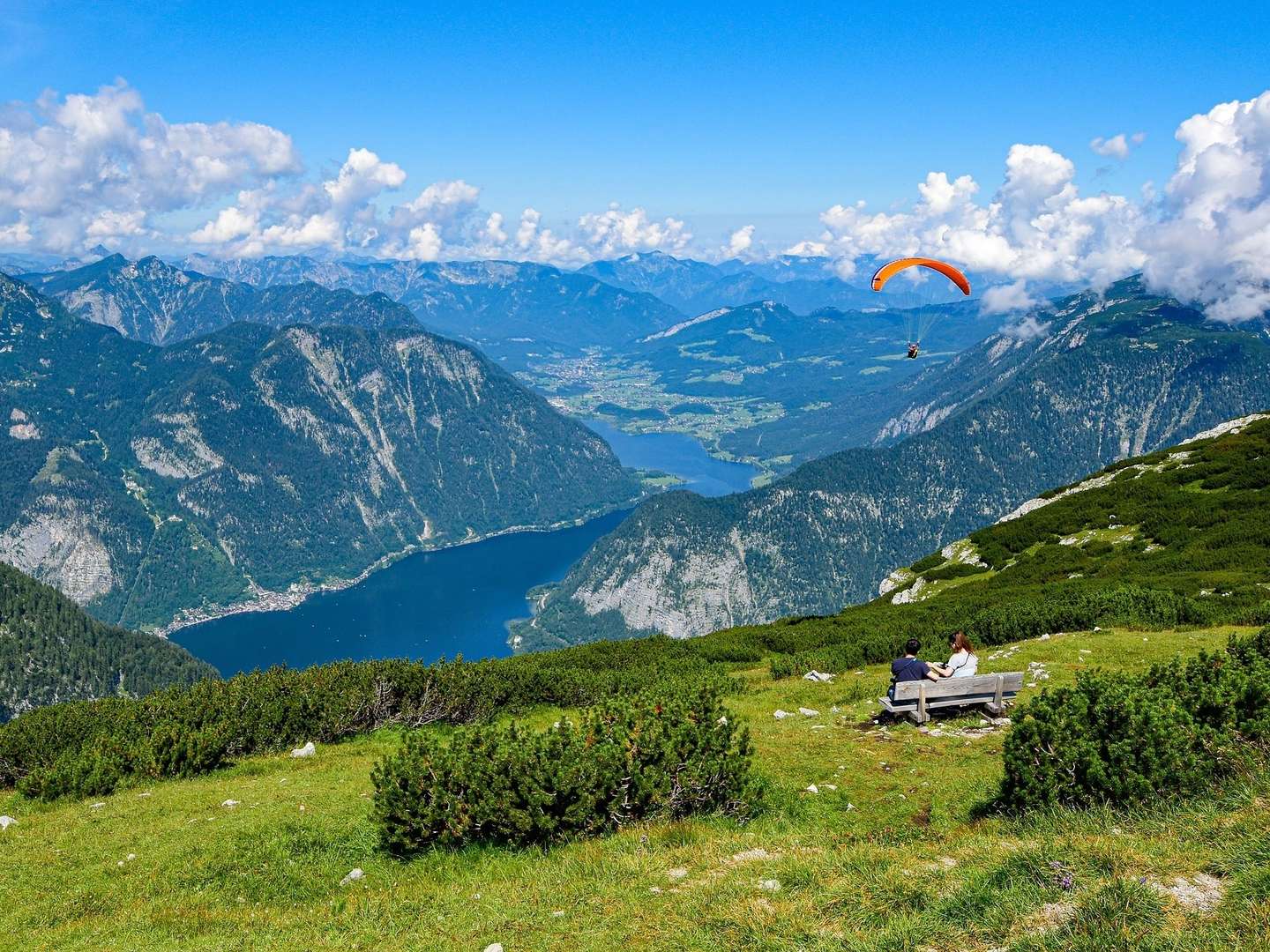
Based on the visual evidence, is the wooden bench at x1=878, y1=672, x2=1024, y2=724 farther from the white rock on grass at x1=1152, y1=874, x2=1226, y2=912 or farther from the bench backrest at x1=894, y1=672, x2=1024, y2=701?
the white rock on grass at x1=1152, y1=874, x2=1226, y2=912

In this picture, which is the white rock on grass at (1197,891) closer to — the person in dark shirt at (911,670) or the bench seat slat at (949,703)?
the bench seat slat at (949,703)

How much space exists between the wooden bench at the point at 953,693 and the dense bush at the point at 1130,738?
653cm

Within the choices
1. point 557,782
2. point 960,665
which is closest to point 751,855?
point 557,782

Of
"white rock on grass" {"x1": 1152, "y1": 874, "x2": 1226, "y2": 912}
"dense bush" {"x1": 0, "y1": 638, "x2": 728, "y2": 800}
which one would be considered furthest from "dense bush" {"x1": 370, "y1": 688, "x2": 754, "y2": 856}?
"white rock on grass" {"x1": 1152, "y1": 874, "x2": 1226, "y2": 912}

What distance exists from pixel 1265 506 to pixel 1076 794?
59170mm

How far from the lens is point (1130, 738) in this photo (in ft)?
44.7

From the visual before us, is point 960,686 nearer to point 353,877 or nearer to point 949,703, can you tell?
point 949,703

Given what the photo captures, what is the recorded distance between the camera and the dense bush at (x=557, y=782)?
15.5 m

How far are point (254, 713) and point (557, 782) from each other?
15.7 m

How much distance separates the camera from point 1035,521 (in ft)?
252

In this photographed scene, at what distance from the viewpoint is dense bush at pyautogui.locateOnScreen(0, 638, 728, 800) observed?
23.3 metres

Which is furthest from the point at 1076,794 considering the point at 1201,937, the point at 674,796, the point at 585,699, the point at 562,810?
the point at 585,699

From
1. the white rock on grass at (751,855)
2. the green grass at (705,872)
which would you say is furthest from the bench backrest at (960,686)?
the white rock on grass at (751,855)

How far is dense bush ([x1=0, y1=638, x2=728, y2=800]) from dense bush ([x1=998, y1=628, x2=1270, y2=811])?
28.5 feet
